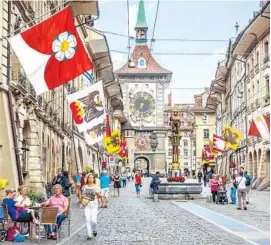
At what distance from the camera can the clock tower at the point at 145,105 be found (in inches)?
4663

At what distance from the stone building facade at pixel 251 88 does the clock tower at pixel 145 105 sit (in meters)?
47.1

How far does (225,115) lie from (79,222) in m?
58.6

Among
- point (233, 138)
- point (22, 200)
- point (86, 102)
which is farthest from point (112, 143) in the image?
point (22, 200)

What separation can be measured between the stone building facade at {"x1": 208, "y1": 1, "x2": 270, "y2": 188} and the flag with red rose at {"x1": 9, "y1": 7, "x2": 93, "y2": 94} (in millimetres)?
20421

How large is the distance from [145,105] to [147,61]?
28.0 ft

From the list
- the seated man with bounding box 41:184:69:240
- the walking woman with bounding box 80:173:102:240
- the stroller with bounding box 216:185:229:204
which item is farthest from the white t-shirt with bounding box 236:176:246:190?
the seated man with bounding box 41:184:69:240

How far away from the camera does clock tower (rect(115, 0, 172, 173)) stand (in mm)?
118438

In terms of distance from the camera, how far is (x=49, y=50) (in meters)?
14.8

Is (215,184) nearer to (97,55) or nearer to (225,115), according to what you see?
(97,55)

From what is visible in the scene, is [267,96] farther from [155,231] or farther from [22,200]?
[22,200]

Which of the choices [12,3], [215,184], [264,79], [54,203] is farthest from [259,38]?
[54,203]

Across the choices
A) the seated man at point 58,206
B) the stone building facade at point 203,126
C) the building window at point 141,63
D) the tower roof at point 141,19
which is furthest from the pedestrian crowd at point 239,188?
the tower roof at point 141,19

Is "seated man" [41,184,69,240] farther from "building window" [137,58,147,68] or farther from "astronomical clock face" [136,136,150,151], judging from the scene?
"building window" [137,58,147,68]

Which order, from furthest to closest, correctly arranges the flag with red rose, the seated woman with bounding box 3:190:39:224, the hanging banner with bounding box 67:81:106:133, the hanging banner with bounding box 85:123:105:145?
the hanging banner with bounding box 85:123:105:145 → the hanging banner with bounding box 67:81:106:133 → the flag with red rose → the seated woman with bounding box 3:190:39:224
